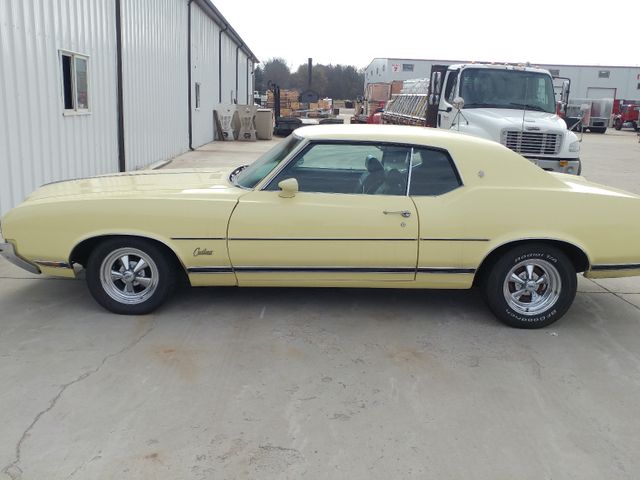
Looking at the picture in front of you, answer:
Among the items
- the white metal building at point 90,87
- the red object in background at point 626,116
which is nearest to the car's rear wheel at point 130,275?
the white metal building at point 90,87

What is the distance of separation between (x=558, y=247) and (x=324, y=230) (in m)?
1.80

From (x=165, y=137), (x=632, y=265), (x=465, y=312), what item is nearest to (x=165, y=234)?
(x=465, y=312)

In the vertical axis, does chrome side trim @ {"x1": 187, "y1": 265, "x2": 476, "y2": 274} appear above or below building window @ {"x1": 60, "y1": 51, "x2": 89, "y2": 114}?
below

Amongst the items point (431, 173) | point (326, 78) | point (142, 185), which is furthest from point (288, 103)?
point (431, 173)

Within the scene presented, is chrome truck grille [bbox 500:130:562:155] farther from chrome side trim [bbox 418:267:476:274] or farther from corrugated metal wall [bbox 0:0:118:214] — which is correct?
corrugated metal wall [bbox 0:0:118:214]

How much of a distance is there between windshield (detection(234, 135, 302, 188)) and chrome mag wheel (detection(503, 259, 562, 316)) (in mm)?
1967

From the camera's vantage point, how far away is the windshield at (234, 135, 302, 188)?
4801mm

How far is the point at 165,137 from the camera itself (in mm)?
15336

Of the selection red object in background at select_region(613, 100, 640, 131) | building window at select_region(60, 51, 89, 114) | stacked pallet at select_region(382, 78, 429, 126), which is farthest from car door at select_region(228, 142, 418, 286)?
red object in background at select_region(613, 100, 640, 131)

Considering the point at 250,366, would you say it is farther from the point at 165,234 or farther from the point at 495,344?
the point at 495,344

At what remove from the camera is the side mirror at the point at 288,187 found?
445 centimetres

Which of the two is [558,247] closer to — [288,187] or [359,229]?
[359,229]

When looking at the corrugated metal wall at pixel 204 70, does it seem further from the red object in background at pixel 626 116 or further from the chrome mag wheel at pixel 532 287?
the red object in background at pixel 626 116

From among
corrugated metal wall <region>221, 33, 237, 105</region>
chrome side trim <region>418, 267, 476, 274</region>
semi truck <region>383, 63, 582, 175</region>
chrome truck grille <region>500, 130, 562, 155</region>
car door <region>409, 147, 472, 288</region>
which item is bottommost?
chrome side trim <region>418, 267, 476, 274</region>
